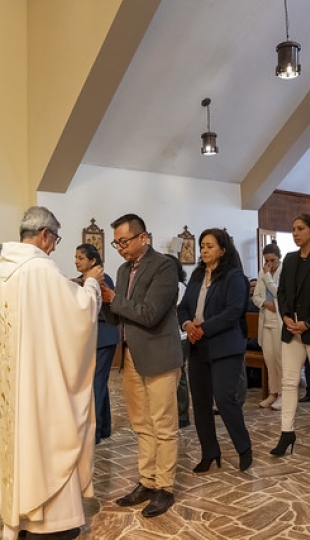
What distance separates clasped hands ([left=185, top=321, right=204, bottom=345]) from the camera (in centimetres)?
352

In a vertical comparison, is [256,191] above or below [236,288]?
above

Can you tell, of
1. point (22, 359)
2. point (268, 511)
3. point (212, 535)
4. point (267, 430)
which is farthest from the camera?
point (267, 430)

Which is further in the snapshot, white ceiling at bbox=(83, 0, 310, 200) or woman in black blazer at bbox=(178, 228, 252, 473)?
white ceiling at bbox=(83, 0, 310, 200)

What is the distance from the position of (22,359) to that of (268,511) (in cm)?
161

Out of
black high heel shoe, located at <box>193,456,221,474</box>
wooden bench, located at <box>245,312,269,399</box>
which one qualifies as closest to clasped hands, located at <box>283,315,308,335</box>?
black high heel shoe, located at <box>193,456,221,474</box>

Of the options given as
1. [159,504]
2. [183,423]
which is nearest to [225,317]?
[159,504]

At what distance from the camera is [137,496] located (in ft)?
10.5

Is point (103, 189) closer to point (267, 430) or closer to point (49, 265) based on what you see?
point (267, 430)

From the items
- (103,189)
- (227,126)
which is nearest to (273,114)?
(227,126)

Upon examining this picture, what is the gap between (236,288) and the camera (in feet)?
11.7

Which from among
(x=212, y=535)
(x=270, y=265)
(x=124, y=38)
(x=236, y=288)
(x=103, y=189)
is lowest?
(x=212, y=535)

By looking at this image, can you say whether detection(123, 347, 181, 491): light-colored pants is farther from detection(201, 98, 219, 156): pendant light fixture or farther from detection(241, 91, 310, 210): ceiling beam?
detection(241, 91, 310, 210): ceiling beam

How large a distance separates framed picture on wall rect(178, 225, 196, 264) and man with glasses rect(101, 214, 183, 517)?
5861 mm

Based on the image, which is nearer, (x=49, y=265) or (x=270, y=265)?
(x=49, y=265)
